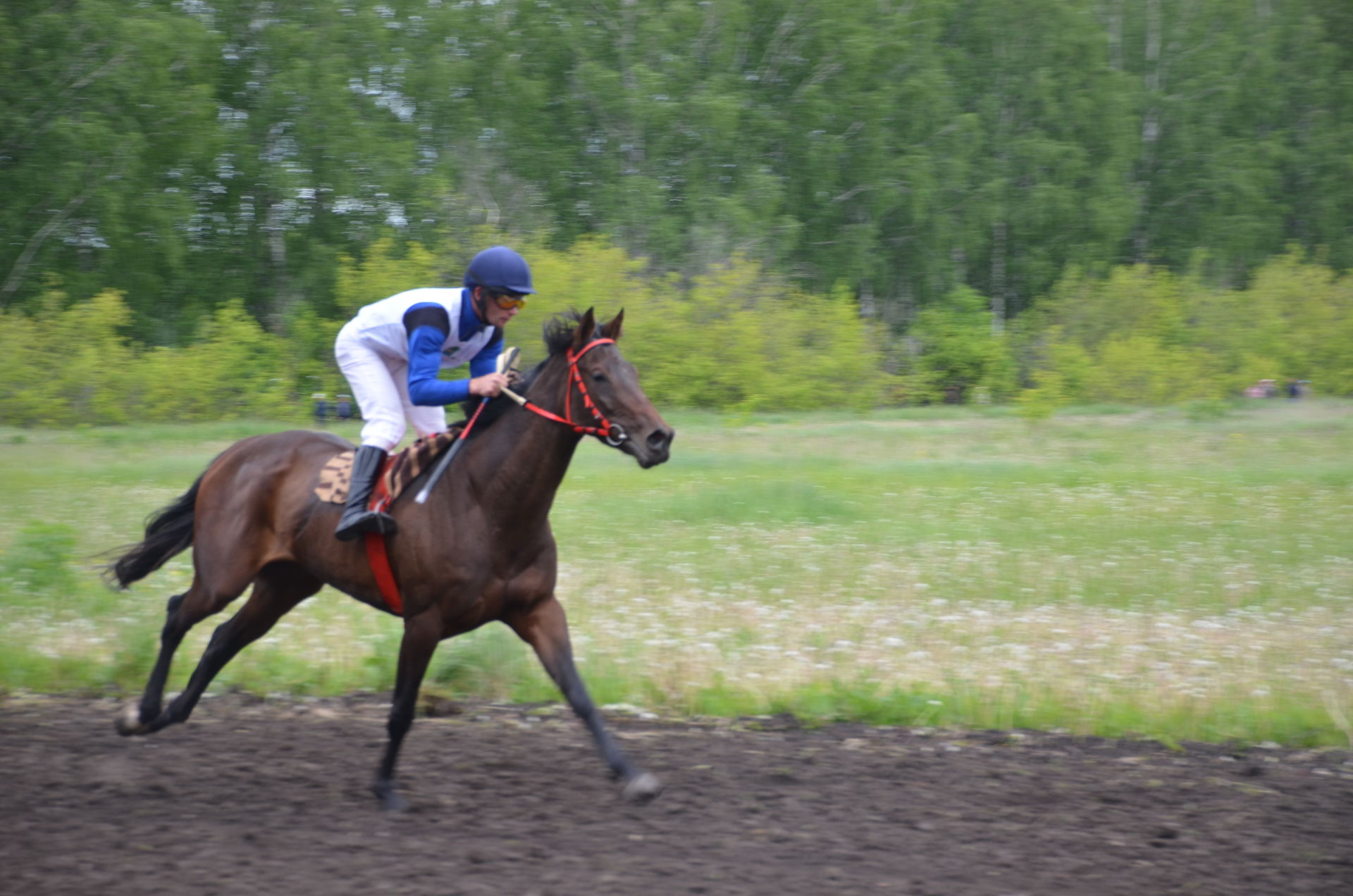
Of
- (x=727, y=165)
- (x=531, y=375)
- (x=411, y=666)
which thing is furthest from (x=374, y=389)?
(x=727, y=165)

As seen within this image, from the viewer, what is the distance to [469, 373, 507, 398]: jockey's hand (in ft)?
18.7

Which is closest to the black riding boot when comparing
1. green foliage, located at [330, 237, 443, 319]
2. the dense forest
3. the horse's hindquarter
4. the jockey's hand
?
the horse's hindquarter

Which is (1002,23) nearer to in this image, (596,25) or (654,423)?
(596,25)

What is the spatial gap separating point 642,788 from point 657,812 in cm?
12

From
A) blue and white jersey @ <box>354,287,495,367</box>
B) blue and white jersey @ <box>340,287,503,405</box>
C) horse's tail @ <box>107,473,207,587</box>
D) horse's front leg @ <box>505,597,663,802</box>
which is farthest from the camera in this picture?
horse's tail @ <box>107,473,207,587</box>

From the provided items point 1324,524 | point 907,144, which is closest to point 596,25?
point 907,144

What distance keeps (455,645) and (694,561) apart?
12.2 feet

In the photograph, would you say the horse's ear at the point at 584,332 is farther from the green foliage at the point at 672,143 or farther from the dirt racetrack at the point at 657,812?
the green foliage at the point at 672,143

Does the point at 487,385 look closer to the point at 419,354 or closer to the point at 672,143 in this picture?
the point at 419,354

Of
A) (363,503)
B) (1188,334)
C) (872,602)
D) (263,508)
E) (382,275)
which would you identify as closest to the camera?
(363,503)

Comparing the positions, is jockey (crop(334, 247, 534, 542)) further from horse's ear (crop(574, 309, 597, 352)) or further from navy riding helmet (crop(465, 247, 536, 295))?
horse's ear (crop(574, 309, 597, 352))

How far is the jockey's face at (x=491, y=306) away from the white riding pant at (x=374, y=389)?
1.76 ft

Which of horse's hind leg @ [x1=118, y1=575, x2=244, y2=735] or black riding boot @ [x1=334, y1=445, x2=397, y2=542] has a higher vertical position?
black riding boot @ [x1=334, y1=445, x2=397, y2=542]

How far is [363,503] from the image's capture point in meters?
5.89
